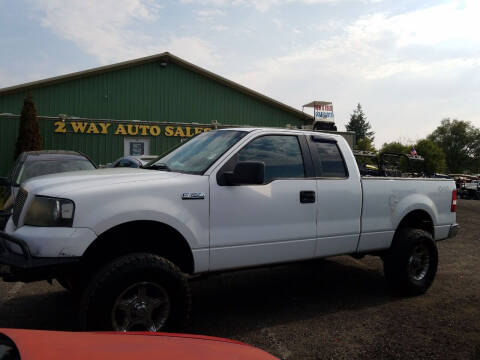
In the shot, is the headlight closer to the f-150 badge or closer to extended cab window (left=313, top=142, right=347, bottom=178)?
the f-150 badge

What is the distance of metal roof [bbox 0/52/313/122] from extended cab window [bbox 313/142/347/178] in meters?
18.1

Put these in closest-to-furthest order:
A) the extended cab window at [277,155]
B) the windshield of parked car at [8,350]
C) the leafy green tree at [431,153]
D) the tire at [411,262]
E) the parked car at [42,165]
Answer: the windshield of parked car at [8,350] → the extended cab window at [277,155] → the tire at [411,262] → the parked car at [42,165] → the leafy green tree at [431,153]

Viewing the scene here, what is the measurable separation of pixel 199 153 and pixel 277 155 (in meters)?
0.79

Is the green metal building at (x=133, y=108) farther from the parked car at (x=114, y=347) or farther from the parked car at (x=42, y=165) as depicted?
the parked car at (x=114, y=347)

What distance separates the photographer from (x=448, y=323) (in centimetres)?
427

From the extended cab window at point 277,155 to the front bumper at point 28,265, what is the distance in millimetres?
1781

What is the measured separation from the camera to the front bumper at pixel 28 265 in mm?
2924

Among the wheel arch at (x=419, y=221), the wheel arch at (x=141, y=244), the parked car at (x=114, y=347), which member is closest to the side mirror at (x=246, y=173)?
the wheel arch at (x=141, y=244)

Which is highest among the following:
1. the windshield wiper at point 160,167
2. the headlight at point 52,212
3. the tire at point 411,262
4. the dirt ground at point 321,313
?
the windshield wiper at point 160,167

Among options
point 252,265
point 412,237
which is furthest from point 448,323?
point 252,265

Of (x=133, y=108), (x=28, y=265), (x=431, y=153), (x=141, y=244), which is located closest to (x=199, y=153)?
(x=141, y=244)

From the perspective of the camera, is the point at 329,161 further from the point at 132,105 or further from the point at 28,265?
Answer: the point at 132,105

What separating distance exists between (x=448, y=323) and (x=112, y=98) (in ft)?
64.2

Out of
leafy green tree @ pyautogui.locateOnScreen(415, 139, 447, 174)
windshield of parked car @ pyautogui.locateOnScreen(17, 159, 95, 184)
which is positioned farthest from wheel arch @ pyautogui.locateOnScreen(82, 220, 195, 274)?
leafy green tree @ pyautogui.locateOnScreen(415, 139, 447, 174)
